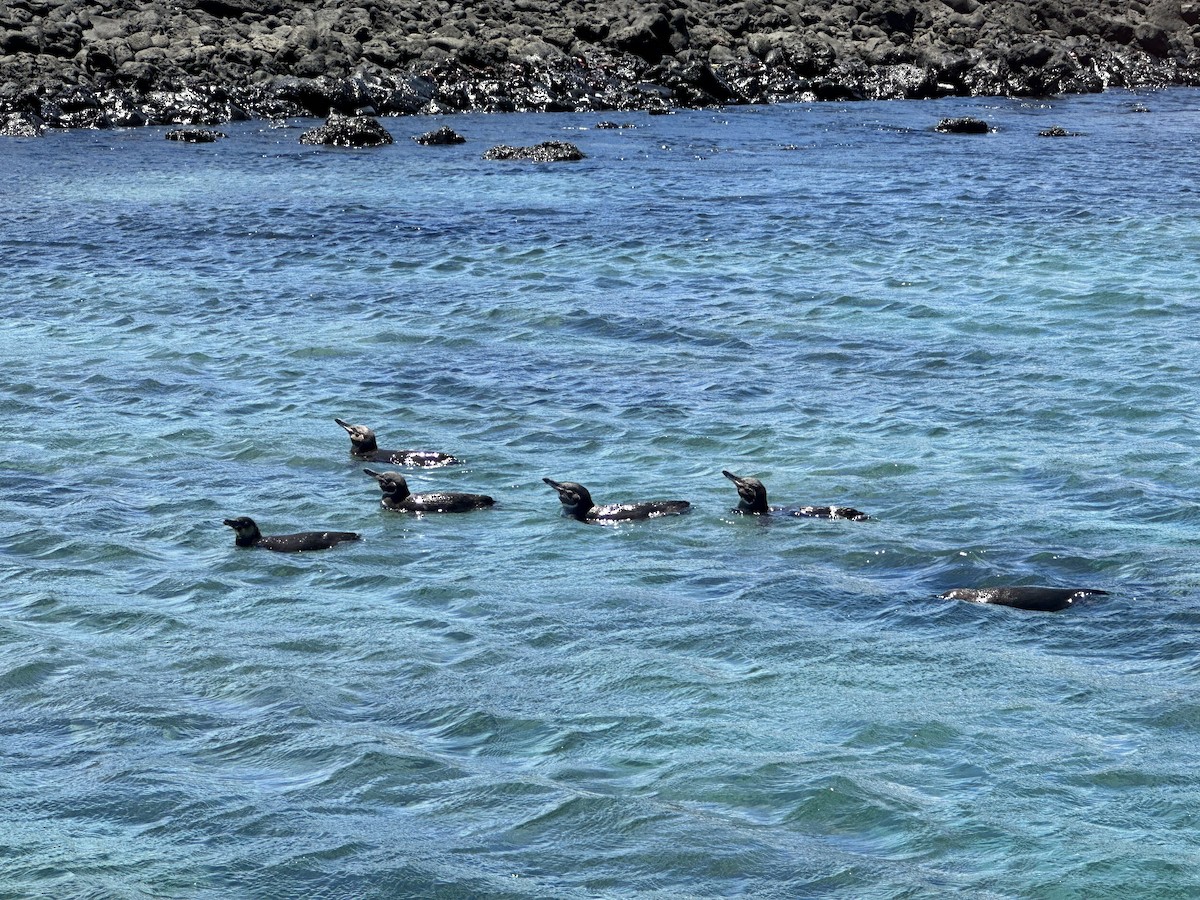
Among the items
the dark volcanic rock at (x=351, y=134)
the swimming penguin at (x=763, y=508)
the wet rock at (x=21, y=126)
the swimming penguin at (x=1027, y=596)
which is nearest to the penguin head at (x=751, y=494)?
the swimming penguin at (x=763, y=508)

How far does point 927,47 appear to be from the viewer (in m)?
49.3

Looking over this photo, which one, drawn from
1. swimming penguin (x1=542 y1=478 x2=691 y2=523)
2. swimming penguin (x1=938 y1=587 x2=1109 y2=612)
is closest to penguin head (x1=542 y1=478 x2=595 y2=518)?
swimming penguin (x1=542 y1=478 x2=691 y2=523)

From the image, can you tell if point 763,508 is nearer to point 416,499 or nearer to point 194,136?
point 416,499

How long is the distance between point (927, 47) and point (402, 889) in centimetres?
4598

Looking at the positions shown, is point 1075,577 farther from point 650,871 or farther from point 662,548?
point 650,871

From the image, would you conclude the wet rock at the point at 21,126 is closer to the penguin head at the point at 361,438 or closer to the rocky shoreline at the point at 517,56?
the rocky shoreline at the point at 517,56

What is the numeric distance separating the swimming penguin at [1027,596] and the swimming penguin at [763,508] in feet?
5.32

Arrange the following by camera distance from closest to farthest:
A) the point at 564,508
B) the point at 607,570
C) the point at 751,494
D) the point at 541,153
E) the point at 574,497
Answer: the point at 607,570 < the point at 751,494 < the point at 574,497 < the point at 564,508 < the point at 541,153

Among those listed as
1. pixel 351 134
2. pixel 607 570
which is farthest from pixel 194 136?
pixel 607 570

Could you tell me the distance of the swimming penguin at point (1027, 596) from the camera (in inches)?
397

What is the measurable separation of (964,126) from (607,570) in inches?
1150

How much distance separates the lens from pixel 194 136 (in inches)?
1437

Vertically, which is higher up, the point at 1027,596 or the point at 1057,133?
the point at 1057,133

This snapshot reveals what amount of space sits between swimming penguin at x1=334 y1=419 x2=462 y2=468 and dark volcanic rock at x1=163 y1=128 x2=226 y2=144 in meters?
24.5
